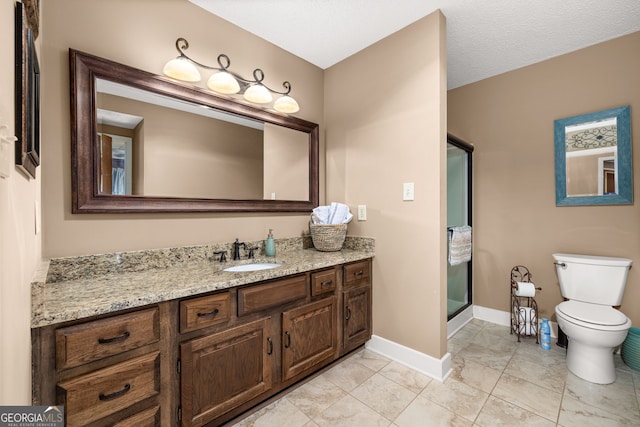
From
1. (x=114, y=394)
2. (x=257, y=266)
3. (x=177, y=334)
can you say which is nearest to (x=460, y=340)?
(x=257, y=266)

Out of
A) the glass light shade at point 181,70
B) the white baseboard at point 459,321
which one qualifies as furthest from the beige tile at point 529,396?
the glass light shade at point 181,70

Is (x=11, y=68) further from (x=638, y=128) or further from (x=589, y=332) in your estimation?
(x=638, y=128)

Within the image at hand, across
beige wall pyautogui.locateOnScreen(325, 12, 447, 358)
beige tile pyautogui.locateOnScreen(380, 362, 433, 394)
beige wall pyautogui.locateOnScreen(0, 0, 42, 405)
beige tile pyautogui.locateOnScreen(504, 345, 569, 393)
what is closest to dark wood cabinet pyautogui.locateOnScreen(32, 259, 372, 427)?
beige wall pyautogui.locateOnScreen(0, 0, 42, 405)

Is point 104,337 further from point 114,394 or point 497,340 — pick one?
point 497,340

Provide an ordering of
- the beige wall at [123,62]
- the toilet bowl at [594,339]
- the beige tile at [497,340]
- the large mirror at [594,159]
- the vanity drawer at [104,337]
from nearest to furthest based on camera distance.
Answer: the vanity drawer at [104,337] → the beige wall at [123,62] → the toilet bowl at [594,339] → the large mirror at [594,159] → the beige tile at [497,340]

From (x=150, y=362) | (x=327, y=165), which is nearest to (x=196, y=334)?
(x=150, y=362)

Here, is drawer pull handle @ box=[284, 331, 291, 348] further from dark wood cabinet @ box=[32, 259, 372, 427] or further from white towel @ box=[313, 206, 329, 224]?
white towel @ box=[313, 206, 329, 224]

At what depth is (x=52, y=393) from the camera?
949 mm

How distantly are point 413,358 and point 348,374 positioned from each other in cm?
49

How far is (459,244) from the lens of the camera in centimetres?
255

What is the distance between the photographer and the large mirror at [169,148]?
4.74ft

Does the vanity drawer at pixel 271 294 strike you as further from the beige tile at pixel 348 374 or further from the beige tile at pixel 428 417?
the beige tile at pixel 428 417

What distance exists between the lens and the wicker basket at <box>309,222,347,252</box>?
2203mm

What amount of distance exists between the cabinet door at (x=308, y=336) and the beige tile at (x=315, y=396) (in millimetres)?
137
